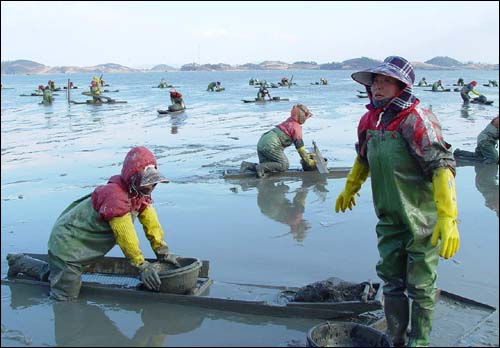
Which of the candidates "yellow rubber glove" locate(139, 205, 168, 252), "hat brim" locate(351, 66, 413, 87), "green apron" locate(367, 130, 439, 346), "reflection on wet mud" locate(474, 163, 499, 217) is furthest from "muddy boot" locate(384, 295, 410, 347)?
"reflection on wet mud" locate(474, 163, 499, 217)

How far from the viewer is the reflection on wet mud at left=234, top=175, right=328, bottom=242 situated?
745cm

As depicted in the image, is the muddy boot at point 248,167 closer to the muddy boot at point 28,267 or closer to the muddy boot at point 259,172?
the muddy boot at point 259,172

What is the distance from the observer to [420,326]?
3.81m

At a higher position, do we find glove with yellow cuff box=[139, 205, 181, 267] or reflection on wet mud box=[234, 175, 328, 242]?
glove with yellow cuff box=[139, 205, 181, 267]

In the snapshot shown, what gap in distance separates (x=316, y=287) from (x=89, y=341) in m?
1.92

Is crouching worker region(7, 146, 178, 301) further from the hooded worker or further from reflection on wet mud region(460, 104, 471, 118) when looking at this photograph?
reflection on wet mud region(460, 104, 471, 118)

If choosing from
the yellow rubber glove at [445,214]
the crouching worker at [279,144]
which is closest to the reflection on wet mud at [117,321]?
the yellow rubber glove at [445,214]

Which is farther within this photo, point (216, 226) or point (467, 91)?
point (467, 91)

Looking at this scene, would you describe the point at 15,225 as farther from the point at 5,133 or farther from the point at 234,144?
the point at 5,133

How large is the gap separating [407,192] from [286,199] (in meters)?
5.09

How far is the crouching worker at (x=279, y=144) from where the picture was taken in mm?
10320

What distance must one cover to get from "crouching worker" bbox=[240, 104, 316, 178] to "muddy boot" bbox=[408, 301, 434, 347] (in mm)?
6549

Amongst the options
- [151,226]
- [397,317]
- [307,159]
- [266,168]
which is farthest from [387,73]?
[266,168]

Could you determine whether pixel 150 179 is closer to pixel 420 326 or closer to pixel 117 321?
pixel 117 321
